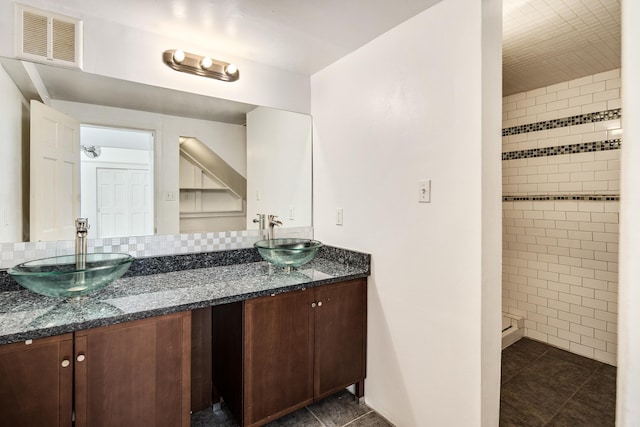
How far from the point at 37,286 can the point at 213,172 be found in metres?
1.10

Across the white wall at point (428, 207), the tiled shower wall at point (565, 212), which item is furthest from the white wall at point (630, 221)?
the tiled shower wall at point (565, 212)

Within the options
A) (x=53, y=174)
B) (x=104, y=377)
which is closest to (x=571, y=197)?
(x=104, y=377)

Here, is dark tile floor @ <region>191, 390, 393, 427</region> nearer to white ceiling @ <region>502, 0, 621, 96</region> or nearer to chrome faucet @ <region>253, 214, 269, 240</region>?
chrome faucet @ <region>253, 214, 269, 240</region>

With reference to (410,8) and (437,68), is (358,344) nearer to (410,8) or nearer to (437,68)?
(437,68)

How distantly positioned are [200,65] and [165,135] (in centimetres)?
47

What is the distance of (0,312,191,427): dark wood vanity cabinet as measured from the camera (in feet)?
3.58

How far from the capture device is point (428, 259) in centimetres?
159

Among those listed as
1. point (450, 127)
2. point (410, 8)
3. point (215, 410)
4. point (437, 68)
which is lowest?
point (215, 410)

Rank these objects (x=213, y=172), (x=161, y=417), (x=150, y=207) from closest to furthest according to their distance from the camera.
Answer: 1. (x=161, y=417)
2. (x=150, y=207)
3. (x=213, y=172)

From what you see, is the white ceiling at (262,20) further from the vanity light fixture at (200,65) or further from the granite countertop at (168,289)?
the granite countertop at (168,289)

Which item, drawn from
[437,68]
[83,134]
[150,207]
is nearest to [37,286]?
[150,207]

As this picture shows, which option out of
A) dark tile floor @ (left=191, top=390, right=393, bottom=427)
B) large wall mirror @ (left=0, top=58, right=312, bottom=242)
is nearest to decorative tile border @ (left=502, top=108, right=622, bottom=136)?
large wall mirror @ (left=0, top=58, right=312, bottom=242)

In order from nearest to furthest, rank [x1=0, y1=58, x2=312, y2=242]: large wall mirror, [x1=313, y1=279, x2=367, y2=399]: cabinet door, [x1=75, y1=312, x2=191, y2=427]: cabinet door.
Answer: [x1=75, y1=312, x2=191, y2=427]: cabinet door < [x1=0, y1=58, x2=312, y2=242]: large wall mirror < [x1=313, y1=279, x2=367, y2=399]: cabinet door

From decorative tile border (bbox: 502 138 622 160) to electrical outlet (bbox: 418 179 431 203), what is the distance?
6.06ft
